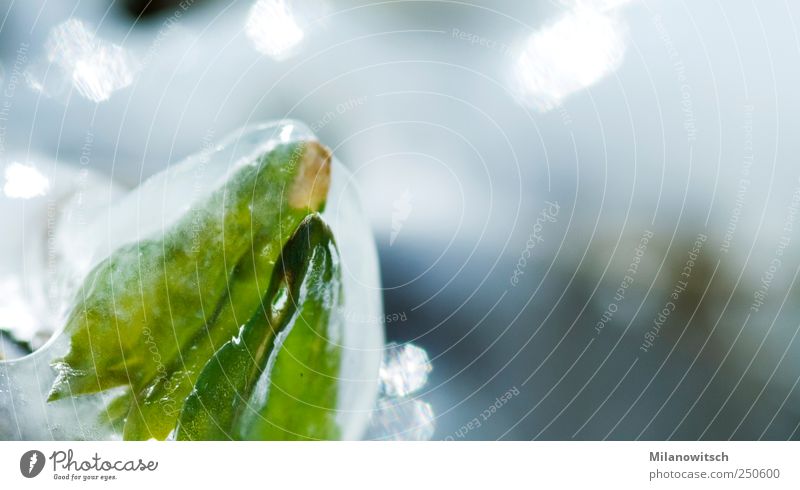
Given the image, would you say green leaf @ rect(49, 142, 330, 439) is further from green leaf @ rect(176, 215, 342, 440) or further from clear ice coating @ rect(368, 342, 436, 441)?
clear ice coating @ rect(368, 342, 436, 441)

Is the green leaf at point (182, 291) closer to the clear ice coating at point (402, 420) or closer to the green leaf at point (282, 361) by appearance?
the green leaf at point (282, 361)

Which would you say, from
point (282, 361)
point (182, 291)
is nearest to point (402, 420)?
point (282, 361)

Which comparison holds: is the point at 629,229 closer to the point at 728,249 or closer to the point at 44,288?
the point at 728,249

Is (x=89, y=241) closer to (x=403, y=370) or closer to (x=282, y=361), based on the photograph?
(x=282, y=361)

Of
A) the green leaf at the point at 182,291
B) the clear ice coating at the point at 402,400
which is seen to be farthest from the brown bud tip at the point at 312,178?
the clear ice coating at the point at 402,400

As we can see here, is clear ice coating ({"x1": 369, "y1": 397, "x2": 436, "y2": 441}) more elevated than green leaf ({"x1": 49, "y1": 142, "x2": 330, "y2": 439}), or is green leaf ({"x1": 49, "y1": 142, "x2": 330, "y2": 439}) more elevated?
green leaf ({"x1": 49, "y1": 142, "x2": 330, "y2": 439})
